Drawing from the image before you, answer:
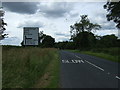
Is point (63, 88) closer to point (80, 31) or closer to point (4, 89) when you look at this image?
point (4, 89)

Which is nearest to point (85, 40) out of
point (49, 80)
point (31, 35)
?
point (31, 35)

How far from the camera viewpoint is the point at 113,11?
39031mm

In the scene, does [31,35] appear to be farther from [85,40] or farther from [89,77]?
[85,40]

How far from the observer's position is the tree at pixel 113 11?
37.8 metres

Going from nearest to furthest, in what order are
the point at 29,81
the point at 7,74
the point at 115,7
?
the point at 29,81
the point at 7,74
the point at 115,7

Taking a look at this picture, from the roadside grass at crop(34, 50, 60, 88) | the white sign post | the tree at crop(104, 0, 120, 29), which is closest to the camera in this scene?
the roadside grass at crop(34, 50, 60, 88)

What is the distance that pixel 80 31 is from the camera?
375 feet

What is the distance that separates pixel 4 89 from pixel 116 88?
182 inches

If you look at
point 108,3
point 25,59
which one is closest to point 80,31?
point 108,3

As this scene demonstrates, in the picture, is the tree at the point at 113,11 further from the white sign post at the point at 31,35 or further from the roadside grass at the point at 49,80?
the roadside grass at the point at 49,80

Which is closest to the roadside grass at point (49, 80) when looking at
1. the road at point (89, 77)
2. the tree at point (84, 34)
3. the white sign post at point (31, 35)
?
the road at point (89, 77)

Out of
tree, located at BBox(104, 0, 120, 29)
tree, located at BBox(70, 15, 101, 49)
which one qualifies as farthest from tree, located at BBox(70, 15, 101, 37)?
tree, located at BBox(104, 0, 120, 29)

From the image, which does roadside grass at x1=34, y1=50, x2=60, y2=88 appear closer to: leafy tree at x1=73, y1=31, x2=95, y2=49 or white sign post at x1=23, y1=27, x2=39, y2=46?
white sign post at x1=23, y1=27, x2=39, y2=46

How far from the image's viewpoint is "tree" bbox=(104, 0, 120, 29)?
37750mm
